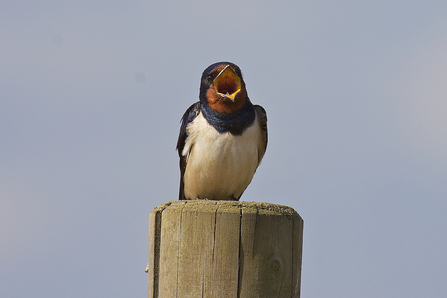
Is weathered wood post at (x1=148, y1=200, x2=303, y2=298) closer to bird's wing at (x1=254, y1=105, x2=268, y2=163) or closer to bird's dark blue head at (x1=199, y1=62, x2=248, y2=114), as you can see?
bird's dark blue head at (x1=199, y1=62, x2=248, y2=114)

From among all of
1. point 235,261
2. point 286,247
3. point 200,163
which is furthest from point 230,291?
point 200,163

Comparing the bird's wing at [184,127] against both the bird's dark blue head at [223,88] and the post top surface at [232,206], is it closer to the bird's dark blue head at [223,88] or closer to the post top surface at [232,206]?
the bird's dark blue head at [223,88]

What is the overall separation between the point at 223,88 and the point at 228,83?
97mm

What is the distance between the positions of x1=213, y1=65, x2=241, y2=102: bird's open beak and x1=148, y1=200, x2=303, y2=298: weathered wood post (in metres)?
3.38

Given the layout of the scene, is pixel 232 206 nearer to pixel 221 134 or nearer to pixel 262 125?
pixel 221 134

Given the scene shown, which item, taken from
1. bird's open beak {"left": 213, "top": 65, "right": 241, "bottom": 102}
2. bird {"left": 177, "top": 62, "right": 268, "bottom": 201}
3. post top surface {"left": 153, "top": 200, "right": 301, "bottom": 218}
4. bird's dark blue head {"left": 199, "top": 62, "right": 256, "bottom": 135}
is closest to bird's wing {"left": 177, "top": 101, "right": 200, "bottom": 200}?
bird {"left": 177, "top": 62, "right": 268, "bottom": 201}

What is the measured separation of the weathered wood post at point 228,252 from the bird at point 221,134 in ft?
10.6

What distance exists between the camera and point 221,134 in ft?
23.6

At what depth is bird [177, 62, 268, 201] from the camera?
7211 mm

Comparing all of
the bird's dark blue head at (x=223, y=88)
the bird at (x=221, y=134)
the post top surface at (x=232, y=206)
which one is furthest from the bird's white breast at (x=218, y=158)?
the post top surface at (x=232, y=206)

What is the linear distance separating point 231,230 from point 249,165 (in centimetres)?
373

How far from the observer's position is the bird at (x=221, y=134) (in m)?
7.21

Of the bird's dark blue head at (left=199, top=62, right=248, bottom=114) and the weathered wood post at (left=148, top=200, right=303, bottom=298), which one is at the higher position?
the bird's dark blue head at (left=199, top=62, right=248, bottom=114)

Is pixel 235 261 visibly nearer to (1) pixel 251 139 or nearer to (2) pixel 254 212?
(2) pixel 254 212
